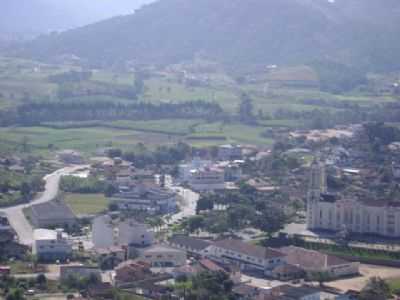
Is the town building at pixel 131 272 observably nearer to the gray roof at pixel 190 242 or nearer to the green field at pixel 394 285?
the gray roof at pixel 190 242

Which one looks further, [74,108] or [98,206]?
[74,108]

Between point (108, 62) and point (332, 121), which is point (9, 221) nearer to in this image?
point (332, 121)

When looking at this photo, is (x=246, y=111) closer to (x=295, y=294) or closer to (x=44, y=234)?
(x=44, y=234)

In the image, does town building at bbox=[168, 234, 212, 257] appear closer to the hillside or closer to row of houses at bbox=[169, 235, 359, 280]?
row of houses at bbox=[169, 235, 359, 280]

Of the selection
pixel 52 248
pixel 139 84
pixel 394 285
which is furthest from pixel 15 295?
pixel 139 84

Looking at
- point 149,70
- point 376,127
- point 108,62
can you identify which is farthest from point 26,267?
point 108,62

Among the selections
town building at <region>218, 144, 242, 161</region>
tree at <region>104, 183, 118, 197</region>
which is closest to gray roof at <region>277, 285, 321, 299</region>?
tree at <region>104, 183, 118, 197</region>

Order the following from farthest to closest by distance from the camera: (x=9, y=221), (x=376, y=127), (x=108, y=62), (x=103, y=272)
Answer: (x=108, y=62), (x=376, y=127), (x=9, y=221), (x=103, y=272)

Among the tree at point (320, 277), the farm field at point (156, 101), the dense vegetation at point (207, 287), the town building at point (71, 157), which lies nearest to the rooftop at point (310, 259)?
the tree at point (320, 277)
